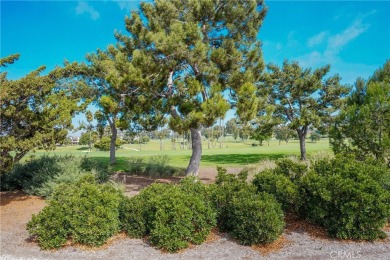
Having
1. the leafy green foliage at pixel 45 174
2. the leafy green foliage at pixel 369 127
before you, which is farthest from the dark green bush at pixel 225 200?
the leafy green foliage at pixel 45 174

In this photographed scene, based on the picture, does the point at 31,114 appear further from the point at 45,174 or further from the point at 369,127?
the point at 369,127

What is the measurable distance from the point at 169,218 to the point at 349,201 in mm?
3449

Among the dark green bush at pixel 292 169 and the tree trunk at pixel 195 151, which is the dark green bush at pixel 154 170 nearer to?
the tree trunk at pixel 195 151

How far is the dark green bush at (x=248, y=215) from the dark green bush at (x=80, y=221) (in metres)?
2.27

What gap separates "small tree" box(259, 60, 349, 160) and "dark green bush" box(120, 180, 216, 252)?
1710 cm

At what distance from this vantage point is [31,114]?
808cm

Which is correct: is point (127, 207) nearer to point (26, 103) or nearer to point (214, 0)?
point (26, 103)

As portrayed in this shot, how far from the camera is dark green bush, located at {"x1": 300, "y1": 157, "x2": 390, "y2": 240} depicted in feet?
16.3

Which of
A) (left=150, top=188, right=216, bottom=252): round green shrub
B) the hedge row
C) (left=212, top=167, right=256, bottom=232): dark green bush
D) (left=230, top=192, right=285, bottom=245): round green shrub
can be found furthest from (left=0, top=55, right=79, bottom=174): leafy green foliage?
(left=230, top=192, right=285, bottom=245): round green shrub

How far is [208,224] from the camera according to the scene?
5.37 metres

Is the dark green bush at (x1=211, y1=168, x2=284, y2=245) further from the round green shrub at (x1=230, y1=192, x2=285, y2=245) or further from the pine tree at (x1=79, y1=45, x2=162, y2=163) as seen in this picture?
the pine tree at (x1=79, y1=45, x2=162, y2=163)

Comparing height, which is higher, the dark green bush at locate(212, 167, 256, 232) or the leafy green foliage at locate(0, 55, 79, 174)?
the leafy green foliage at locate(0, 55, 79, 174)

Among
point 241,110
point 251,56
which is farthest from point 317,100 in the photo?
point 241,110

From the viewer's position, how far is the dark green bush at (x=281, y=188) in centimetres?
589
